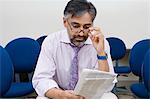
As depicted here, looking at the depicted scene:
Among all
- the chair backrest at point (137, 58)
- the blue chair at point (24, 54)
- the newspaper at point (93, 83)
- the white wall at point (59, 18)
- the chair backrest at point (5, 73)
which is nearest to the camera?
the newspaper at point (93, 83)

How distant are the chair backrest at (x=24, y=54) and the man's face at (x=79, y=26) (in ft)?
4.30

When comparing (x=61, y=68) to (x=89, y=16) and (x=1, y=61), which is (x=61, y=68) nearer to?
(x=89, y=16)

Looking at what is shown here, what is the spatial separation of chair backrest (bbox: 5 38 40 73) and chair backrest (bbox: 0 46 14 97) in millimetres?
751

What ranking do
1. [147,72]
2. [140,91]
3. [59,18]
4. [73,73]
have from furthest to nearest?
[59,18] < [140,91] < [147,72] < [73,73]

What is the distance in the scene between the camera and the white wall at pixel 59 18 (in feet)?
13.6

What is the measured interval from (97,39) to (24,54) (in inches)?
58.3

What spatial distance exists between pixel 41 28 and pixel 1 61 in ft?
7.61

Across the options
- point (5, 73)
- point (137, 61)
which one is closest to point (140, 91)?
point (137, 61)

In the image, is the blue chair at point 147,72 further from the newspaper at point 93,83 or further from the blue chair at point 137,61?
the newspaper at point 93,83

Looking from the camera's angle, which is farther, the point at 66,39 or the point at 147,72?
the point at 147,72

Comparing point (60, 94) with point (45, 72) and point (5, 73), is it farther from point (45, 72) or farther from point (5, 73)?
point (5, 73)

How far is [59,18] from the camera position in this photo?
426cm

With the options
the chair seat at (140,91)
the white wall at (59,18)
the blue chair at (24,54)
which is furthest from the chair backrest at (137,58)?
the white wall at (59,18)

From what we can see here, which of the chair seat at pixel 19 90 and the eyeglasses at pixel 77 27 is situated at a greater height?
the eyeglasses at pixel 77 27
